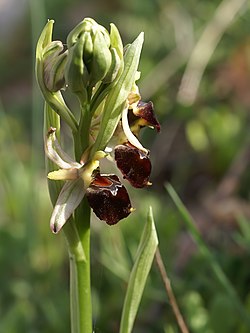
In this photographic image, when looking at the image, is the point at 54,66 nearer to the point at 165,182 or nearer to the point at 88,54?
the point at 88,54

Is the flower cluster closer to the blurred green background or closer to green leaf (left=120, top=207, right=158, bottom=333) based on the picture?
green leaf (left=120, top=207, right=158, bottom=333)

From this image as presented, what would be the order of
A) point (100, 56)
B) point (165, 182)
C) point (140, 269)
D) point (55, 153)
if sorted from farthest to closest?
point (165, 182), point (140, 269), point (55, 153), point (100, 56)

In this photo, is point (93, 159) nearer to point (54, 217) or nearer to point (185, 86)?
point (54, 217)

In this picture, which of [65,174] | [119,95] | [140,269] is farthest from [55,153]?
[140,269]

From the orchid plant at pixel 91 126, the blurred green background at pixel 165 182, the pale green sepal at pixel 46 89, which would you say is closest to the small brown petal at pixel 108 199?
the orchid plant at pixel 91 126

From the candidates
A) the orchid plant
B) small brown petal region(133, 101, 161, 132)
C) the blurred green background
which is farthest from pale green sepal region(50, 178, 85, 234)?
the blurred green background

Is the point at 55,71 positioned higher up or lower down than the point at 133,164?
higher up

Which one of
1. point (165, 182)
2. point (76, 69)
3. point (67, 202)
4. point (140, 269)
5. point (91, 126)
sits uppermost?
point (76, 69)
